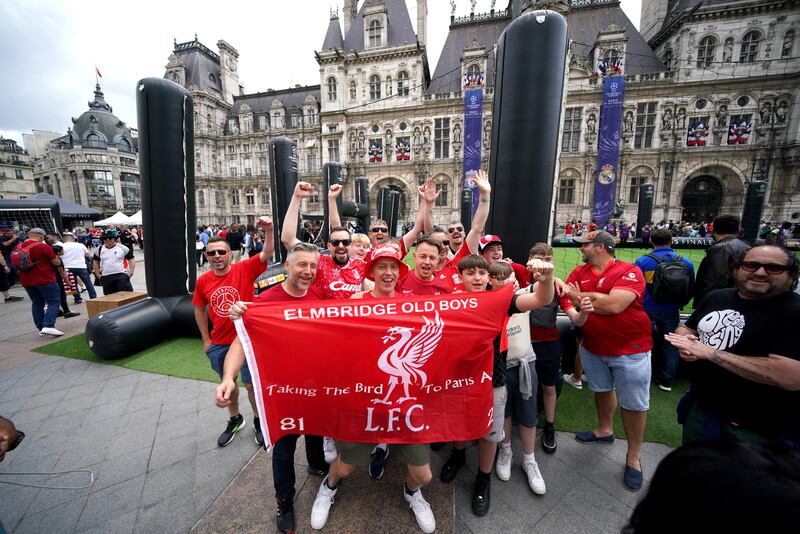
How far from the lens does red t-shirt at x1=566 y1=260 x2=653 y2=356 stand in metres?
2.56

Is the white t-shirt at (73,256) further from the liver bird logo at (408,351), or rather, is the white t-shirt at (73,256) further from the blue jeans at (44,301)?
the liver bird logo at (408,351)

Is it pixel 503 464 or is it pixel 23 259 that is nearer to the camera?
pixel 503 464

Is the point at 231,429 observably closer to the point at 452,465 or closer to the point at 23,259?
the point at 452,465

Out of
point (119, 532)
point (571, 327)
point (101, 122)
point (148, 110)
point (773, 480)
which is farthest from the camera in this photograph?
point (101, 122)

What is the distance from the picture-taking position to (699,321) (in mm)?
2182

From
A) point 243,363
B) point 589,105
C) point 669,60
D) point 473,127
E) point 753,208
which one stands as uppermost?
point 669,60

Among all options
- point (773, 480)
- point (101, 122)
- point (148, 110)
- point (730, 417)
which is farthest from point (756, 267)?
point (101, 122)

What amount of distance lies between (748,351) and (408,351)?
2.05m

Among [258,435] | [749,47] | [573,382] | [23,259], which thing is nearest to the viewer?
[258,435]

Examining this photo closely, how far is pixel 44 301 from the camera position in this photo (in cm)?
611

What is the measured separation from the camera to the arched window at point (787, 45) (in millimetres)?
22625

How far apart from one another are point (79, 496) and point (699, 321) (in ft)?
16.2

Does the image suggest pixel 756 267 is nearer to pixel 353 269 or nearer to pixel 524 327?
pixel 524 327

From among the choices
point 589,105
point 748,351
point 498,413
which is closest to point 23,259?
point 498,413
